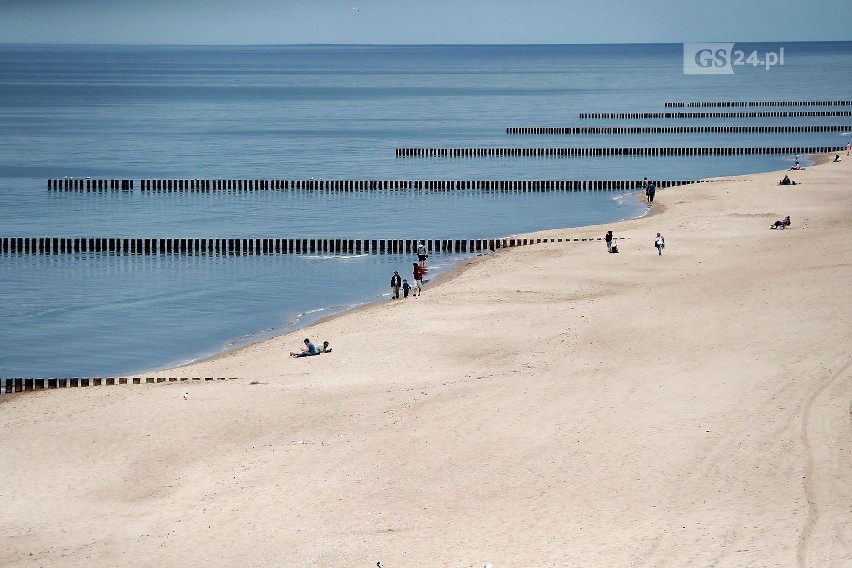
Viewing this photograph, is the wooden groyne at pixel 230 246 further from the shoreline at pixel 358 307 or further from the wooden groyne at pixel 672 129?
the wooden groyne at pixel 672 129

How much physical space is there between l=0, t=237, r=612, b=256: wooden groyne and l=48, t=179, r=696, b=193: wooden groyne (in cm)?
2201

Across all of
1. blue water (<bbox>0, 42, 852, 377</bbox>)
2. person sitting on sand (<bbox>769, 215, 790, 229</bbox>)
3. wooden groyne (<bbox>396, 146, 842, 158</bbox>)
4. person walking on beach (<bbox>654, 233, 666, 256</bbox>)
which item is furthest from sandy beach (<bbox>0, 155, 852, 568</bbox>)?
wooden groyne (<bbox>396, 146, 842, 158</bbox>)

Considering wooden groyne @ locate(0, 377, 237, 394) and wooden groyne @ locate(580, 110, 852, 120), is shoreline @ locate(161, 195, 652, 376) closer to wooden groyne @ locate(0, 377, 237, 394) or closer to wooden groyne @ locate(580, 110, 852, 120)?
wooden groyne @ locate(0, 377, 237, 394)

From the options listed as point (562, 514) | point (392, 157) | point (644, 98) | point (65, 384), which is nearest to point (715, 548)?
point (562, 514)

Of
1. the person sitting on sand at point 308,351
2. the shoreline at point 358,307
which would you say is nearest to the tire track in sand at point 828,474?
the person sitting on sand at point 308,351

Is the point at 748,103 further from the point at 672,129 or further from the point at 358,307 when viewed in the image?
the point at 358,307

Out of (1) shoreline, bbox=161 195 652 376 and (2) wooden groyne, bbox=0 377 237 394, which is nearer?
(2) wooden groyne, bbox=0 377 237 394

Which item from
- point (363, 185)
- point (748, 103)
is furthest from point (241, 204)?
point (748, 103)

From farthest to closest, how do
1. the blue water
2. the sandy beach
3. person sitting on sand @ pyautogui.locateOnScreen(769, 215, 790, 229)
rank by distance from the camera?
person sitting on sand @ pyautogui.locateOnScreen(769, 215, 790, 229) → the blue water → the sandy beach

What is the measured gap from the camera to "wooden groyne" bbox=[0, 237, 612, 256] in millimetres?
56531

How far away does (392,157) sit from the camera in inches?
3898

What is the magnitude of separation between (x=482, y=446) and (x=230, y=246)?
35.3 metres

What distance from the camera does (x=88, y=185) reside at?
8012 cm

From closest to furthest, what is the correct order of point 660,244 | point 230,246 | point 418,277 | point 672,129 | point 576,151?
1. point 418,277
2. point 660,244
3. point 230,246
4. point 576,151
5. point 672,129
